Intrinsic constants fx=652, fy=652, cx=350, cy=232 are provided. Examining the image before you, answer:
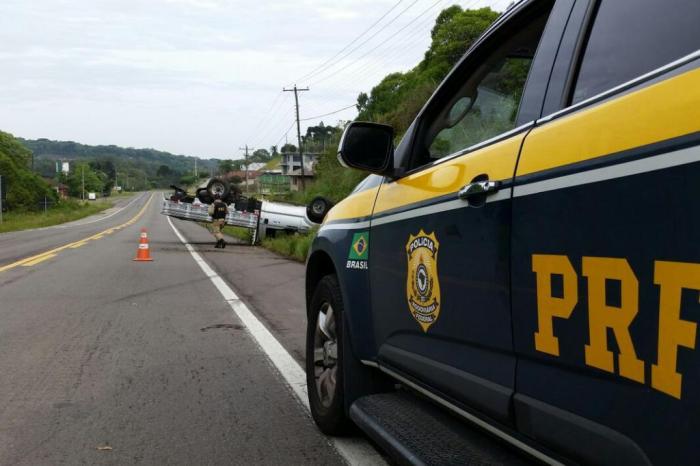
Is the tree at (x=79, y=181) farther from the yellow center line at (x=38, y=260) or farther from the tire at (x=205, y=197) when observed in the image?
the yellow center line at (x=38, y=260)

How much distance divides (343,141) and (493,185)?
119 cm

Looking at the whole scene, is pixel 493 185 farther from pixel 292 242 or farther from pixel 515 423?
pixel 292 242

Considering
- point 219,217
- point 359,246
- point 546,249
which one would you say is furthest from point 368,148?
point 219,217

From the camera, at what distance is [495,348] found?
2.09 meters

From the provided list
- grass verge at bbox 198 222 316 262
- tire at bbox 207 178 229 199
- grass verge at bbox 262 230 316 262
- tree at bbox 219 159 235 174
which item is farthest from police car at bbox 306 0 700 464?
tree at bbox 219 159 235 174

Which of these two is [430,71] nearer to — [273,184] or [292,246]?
[292,246]

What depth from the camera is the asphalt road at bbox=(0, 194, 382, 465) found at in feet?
12.1

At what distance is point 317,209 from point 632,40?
19817mm

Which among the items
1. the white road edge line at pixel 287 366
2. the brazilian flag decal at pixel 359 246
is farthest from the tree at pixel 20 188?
the brazilian flag decal at pixel 359 246

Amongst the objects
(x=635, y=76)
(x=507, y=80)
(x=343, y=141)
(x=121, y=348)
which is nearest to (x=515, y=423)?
(x=635, y=76)

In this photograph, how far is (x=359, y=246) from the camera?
11.3 feet

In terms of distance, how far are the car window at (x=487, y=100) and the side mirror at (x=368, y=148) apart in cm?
19

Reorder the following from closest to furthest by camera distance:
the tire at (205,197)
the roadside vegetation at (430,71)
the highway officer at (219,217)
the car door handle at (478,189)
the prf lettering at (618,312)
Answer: the prf lettering at (618,312) → the car door handle at (478,189) → the highway officer at (219,217) → the tire at (205,197) → the roadside vegetation at (430,71)

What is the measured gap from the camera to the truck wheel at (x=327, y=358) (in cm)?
362
